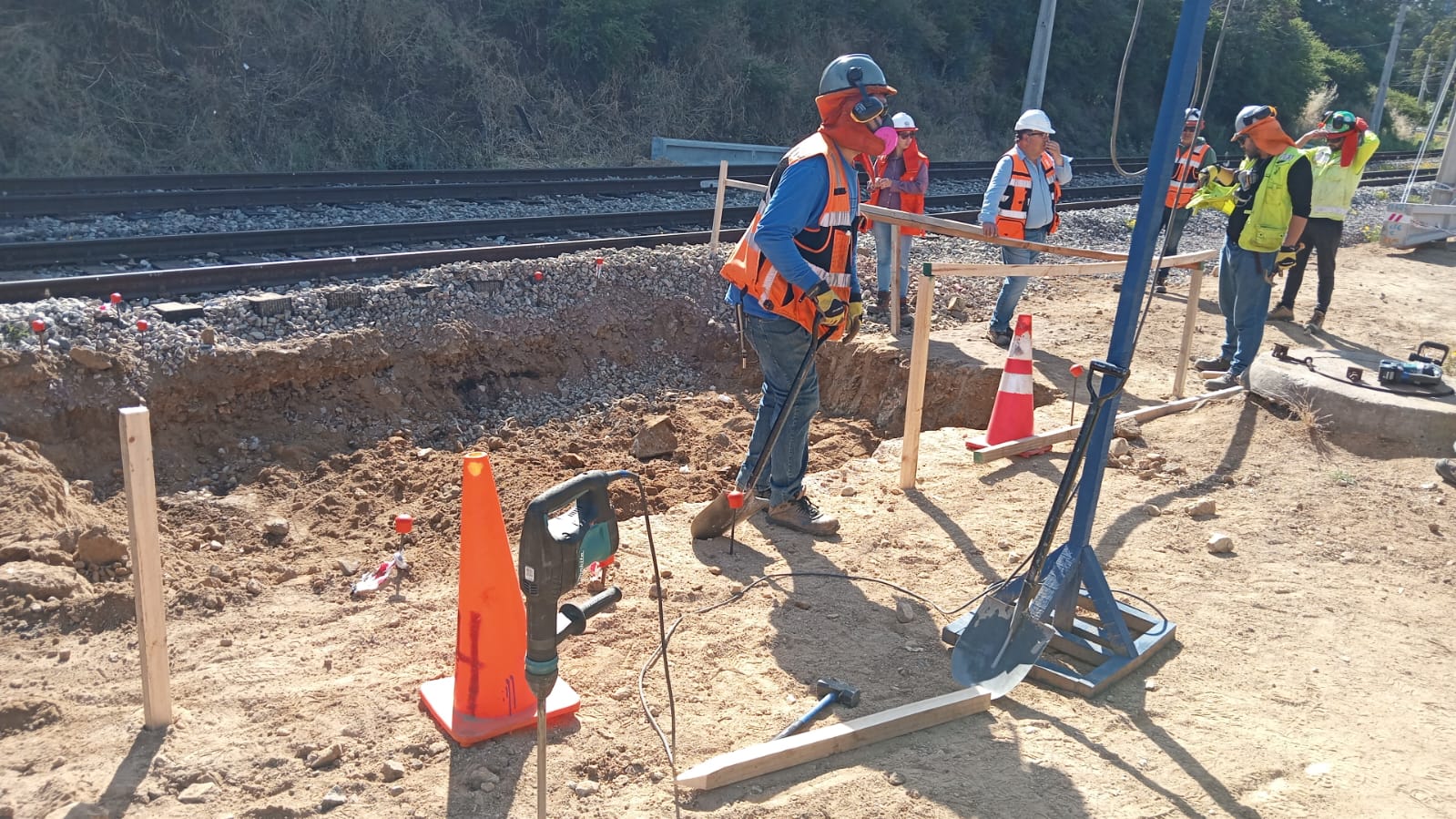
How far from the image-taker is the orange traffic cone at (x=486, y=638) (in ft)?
10.7

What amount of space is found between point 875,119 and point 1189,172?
25.5ft

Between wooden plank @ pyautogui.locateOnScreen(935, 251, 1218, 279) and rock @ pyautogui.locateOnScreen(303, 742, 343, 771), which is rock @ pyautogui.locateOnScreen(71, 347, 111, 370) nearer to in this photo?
rock @ pyautogui.locateOnScreen(303, 742, 343, 771)

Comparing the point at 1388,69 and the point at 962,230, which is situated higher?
the point at 1388,69

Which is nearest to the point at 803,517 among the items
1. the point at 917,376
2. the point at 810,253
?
the point at 917,376

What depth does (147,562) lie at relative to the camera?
3.14 m

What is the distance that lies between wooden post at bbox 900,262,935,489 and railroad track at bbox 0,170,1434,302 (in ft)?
15.7

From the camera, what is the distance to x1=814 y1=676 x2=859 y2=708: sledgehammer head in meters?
3.57

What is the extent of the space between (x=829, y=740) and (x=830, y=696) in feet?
1.10

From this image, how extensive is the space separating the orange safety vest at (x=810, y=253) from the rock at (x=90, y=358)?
4166 mm

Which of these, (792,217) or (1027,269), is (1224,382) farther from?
(792,217)

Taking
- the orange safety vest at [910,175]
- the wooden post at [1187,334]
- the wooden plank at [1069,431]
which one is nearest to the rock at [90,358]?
the wooden plank at [1069,431]

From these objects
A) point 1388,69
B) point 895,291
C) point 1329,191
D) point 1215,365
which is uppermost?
point 1388,69

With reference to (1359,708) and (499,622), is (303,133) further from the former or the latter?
(1359,708)

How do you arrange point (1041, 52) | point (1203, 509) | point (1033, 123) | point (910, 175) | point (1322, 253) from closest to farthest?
point (1203, 509) < point (1033, 123) < point (910, 175) < point (1322, 253) < point (1041, 52)
